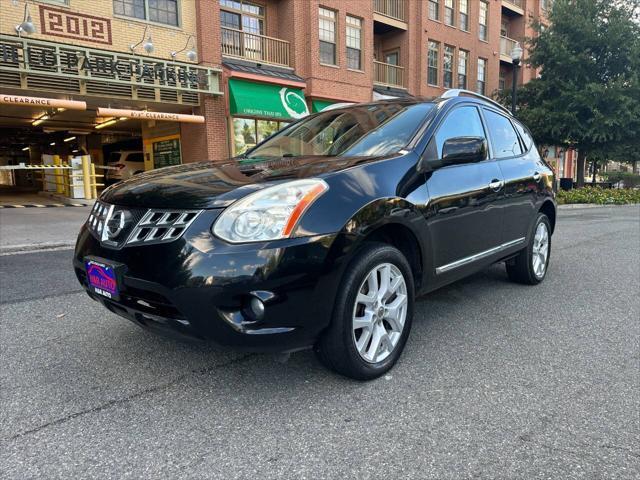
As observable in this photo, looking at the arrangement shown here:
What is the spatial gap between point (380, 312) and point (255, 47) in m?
15.8

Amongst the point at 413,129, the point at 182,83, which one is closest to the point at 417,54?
the point at 182,83

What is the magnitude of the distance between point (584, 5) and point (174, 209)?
25.4 m

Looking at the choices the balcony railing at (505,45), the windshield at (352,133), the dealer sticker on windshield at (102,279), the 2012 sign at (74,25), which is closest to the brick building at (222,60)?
the 2012 sign at (74,25)

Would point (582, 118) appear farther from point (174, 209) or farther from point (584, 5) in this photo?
point (174, 209)

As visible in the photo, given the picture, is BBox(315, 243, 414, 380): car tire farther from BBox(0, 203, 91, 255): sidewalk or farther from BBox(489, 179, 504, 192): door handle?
BBox(0, 203, 91, 255): sidewalk

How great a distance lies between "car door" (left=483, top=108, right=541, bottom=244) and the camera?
4.05 meters

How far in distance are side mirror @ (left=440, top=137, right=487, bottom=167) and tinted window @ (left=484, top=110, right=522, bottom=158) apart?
72cm

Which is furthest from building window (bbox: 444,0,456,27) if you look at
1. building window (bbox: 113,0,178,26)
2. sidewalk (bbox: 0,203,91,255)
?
sidewalk (bbox: 0,203,91,255)

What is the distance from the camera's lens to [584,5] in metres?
21.6

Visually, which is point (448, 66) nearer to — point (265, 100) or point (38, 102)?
point (265, 100)

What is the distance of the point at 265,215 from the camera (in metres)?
2.25

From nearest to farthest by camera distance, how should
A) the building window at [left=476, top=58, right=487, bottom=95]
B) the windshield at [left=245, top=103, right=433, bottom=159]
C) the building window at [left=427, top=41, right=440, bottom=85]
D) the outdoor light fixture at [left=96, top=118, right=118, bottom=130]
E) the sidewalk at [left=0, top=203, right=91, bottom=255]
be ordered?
1. the windshield at [left=245, top=103, right=433, bottom=159]
2. the sidewalk at [left=0, top=203, right=91, bottom=255]
3. the outdoor light fixture at [left=96, top=118, right=118, bottom=130]
4. the building window at [left=427, top=41, right=440, bottom=85]
5. the building window at [left=476, top=58, right=487, bottom=95]

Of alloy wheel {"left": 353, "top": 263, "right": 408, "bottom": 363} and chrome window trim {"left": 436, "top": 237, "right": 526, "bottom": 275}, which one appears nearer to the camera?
alloy wheel {"left": 353, "top": 263, "right": 408, "bottom": 363}

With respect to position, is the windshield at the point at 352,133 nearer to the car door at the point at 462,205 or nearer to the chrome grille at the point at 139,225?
the car door at the point at 462,205
